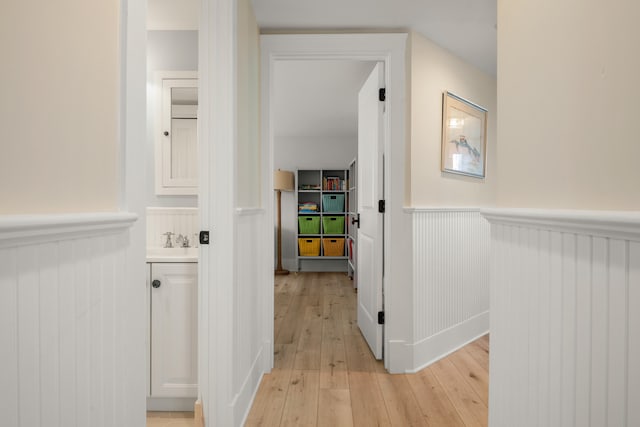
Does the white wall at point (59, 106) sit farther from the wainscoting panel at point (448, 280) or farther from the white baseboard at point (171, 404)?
the wainscoting panel at point (448, 280)

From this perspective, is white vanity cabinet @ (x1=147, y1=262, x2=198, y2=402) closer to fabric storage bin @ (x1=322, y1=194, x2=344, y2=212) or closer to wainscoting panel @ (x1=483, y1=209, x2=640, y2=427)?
wainscoting panel @ (x1=483, y1=209, x2=640, y2=427)

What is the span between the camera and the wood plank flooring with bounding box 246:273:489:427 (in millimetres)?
2004

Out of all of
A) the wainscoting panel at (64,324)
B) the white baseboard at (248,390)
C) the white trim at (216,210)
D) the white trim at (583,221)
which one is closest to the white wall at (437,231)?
the white baseboard at (248,390)

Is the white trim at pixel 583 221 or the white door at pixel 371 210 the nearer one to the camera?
the white trim at pixel 583 221

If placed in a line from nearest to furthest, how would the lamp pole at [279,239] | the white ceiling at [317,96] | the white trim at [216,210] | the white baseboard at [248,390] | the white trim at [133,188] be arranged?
the white trim at [133,188] < the white trim at [216,210] < the white baseboard at [248,390] < the white ceiling at [317,96] < the lamp pole at [279,239]

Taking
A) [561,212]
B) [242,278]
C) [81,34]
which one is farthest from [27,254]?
[242,278]

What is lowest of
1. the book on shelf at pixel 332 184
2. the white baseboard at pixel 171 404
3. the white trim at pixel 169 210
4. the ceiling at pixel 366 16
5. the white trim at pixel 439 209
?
the white baseboard at pixel 171 404

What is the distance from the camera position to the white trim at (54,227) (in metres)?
0.53

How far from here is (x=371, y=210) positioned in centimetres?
295

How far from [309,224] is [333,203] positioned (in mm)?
542

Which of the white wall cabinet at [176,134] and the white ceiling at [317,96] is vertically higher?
the white ceiling at [317,96]

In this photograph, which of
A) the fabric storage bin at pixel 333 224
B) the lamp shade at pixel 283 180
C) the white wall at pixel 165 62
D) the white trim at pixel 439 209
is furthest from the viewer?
the fabric storage bin at pixel 333 224

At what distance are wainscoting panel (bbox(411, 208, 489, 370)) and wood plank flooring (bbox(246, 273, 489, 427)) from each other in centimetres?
13

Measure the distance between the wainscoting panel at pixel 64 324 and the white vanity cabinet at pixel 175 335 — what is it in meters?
1.16
